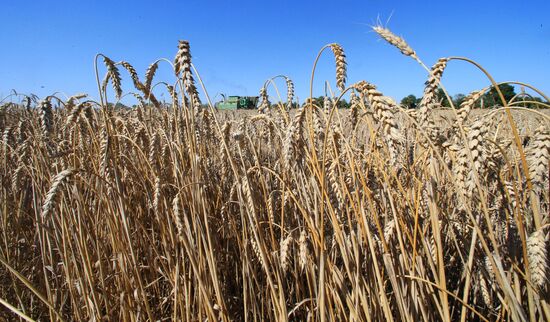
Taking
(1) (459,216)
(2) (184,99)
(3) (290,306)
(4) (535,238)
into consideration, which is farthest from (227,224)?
(4) (535,238)

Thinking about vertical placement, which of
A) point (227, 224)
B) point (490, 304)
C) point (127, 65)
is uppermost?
point (127, 65)

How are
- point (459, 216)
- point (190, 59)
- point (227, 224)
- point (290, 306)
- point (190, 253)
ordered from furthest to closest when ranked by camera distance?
point (227, 224), point (290, 306), point (459, 216), point (190, 59), point (190, 253)

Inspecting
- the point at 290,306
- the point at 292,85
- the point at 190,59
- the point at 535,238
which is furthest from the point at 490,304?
the point at 292,85

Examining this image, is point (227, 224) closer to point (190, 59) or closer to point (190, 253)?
point (190, 253)

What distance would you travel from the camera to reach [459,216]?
1313 mm

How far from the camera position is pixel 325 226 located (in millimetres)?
1504

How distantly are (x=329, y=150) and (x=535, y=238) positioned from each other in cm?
88

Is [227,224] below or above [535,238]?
below

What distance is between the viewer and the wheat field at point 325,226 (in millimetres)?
820

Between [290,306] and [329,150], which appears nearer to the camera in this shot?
[290,306]

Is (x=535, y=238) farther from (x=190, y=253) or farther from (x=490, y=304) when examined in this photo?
(x=190, y=253)

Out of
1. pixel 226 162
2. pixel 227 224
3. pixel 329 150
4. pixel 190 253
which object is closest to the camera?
pixel 190 253

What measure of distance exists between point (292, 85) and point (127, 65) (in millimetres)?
1013

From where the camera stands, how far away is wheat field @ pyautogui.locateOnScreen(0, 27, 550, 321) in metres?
0.82
